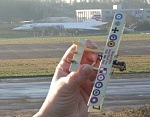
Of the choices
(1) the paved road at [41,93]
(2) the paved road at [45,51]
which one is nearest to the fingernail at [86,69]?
(1) the paved road at [41,93]

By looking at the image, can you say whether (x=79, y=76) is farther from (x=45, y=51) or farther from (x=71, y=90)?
(x=45, y=51)

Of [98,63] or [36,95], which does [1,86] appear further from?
[98,63]

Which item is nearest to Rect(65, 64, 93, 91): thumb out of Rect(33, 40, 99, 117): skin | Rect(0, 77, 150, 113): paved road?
Rect(33, 40, 99, 117): skin

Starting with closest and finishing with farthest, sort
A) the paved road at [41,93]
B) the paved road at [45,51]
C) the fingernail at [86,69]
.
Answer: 1. the fingernail at [86,69]
2. the paved road at [41,93]
3. the paved road at [45,51]

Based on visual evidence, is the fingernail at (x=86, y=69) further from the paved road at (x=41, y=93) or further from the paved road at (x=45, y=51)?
the paved road at (x=45, y=51)

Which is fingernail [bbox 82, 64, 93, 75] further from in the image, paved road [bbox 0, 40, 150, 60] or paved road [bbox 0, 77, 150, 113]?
paved road [bbox 0, 40, 150, 60]

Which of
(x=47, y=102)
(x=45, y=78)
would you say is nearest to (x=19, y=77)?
(x=45, y=78)
